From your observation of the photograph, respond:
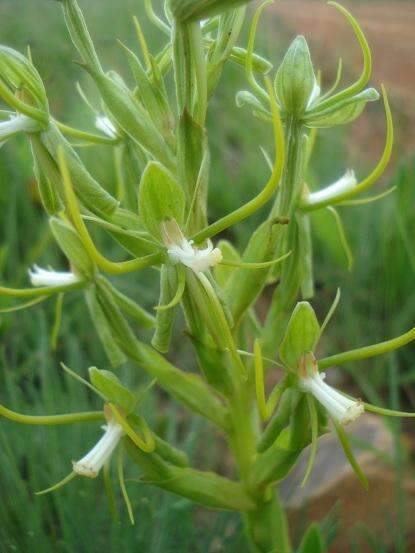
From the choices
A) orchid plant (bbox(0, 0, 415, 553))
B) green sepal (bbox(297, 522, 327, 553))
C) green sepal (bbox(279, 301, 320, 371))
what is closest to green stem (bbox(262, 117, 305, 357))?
orchid plant (bbox(0, 0, 415, 553))

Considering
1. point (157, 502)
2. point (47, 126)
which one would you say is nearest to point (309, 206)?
point (47, 126)

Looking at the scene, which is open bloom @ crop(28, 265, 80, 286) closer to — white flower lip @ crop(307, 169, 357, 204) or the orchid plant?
the orchid plant

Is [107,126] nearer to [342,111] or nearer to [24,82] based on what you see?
[24,82]

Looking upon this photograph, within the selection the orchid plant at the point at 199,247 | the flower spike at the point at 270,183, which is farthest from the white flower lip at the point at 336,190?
the flower spike at the point at 270,183

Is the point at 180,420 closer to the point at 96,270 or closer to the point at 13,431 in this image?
the point at 13,431

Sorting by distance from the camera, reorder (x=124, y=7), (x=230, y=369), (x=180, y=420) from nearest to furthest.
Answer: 1. (x=230, y=369)
2. (x=180, y=420)
3. (x=124, y=7)

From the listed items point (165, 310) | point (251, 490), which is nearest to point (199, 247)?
point (165, 310)
